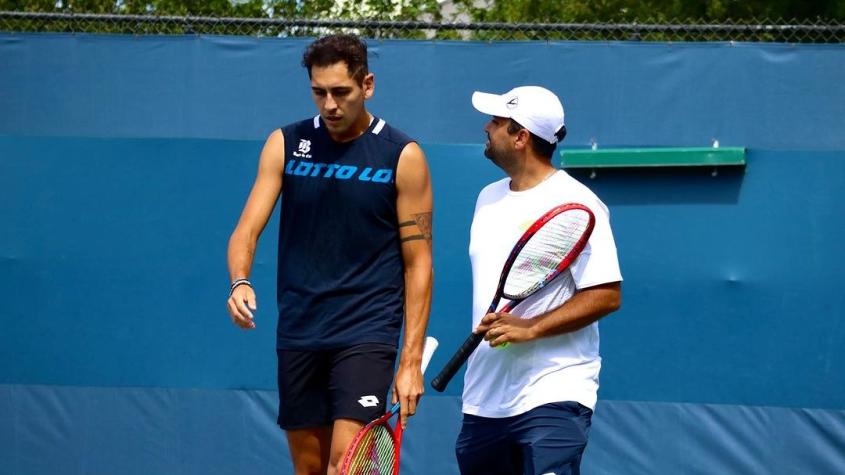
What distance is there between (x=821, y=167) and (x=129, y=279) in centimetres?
346

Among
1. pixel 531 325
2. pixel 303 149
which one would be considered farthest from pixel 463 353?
pixel 303 149

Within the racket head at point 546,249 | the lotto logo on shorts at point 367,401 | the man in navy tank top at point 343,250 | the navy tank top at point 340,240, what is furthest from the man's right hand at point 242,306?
the racket head at point 546,249

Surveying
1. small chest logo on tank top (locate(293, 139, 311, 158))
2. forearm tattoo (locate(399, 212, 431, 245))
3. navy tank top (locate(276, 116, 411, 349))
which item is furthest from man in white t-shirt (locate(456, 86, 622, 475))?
small chest logo on tank top (locate(293, 139, 311, 158))

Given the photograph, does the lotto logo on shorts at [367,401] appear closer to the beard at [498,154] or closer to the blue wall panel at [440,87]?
the beard at [498,154]

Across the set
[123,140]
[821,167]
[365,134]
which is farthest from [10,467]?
[821,167]

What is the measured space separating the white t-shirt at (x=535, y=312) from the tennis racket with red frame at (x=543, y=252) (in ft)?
0.29

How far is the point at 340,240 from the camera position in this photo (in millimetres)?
4266

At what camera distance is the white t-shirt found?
4289mm

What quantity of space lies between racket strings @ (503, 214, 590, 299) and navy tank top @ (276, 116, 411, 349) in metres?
0.42

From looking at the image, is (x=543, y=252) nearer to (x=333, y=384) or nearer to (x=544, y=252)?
(x=544, y=252)

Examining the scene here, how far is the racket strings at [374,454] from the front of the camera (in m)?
3.99

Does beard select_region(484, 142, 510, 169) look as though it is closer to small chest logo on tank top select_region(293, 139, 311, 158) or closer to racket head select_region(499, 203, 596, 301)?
racket head select_region(499, 203, 596, 301)

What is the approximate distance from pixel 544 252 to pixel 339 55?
93 centimetres

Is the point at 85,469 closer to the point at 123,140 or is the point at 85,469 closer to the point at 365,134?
the point at 123,140
